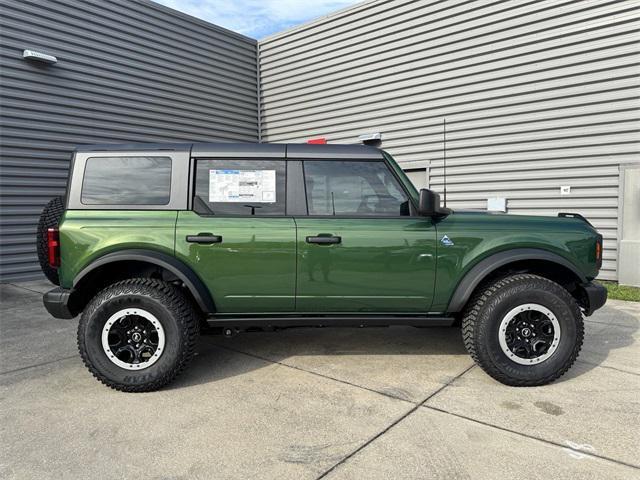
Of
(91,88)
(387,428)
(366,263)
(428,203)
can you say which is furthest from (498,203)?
(91,88)

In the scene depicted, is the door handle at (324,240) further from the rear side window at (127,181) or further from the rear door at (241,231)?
the rear side window at (127,181)

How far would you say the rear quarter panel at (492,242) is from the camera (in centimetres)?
330

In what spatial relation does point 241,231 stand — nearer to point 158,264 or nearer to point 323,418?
point 158,264

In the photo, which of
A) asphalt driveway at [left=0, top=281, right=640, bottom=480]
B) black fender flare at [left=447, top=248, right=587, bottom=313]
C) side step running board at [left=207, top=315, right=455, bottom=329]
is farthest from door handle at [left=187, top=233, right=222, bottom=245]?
black fender flare at [left=447, top=248, right=587, bottom=313]

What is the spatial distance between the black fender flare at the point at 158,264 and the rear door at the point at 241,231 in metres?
0.06

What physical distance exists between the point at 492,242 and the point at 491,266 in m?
0.19

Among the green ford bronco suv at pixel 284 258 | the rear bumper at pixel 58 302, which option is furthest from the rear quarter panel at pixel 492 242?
the rear bumper at pixel 58 302

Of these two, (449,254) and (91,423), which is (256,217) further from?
(91,423)

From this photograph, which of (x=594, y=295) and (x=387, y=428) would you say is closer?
(x=387, y=428)

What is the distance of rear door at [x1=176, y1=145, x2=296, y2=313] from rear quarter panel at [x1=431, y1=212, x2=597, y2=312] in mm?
1167

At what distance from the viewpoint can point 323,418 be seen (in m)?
2.76

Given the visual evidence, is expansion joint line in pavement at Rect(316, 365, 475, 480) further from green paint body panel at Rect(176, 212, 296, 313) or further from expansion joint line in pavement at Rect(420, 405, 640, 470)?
green paint body panel at Rect(176, 212, 296, 313)

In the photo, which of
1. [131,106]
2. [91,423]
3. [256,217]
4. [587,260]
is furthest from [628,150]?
[131,106]

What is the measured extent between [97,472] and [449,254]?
2658 millimetres
